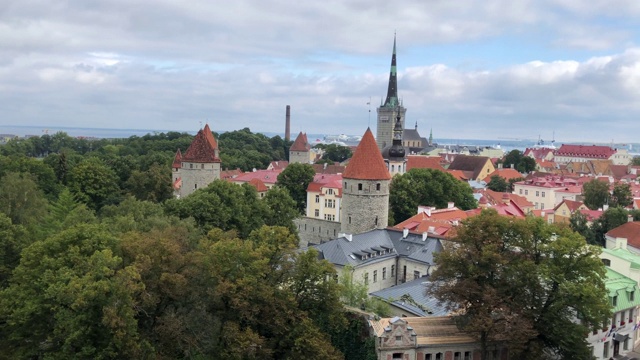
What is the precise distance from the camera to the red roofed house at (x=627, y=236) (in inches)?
1615

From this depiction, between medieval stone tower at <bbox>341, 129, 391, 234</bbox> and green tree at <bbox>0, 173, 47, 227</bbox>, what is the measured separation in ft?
67.0

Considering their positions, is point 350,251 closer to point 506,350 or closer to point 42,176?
point 506,350

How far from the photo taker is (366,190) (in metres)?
40.8

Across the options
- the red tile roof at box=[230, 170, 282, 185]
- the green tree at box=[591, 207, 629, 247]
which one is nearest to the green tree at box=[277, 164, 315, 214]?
the red tile roof at box=[230, 170, 282, 185]

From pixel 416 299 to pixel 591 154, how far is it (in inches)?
5161

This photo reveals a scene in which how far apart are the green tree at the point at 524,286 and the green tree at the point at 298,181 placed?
115 ft

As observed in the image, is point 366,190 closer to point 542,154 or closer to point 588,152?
point 588,152

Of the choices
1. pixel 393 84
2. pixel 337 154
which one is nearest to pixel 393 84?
pixel 393 84

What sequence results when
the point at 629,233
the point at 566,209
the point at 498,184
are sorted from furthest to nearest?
the point at 498,184
the point at 566,209
the point at 629,233

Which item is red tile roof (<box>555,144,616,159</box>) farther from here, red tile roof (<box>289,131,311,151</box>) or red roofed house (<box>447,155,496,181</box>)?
red tile roof (<box>289,131,311,151</box>)

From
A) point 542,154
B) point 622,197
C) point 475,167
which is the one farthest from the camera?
point 542,154

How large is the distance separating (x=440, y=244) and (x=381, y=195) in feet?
22.8

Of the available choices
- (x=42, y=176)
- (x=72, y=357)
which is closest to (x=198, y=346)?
(x=72, y=357)

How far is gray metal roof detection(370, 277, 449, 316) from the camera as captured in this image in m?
27.7
